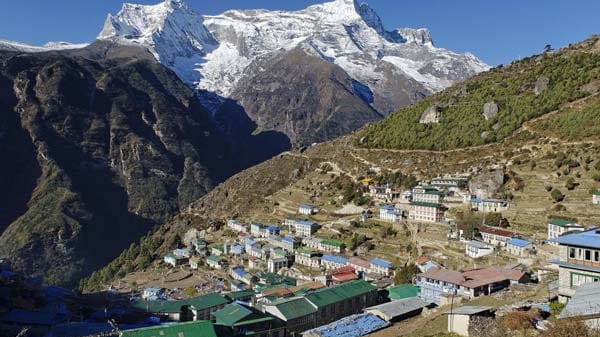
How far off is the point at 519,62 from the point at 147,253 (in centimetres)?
7404

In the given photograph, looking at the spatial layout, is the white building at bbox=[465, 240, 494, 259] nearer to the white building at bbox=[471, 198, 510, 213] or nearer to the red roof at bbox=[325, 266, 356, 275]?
the white building at bbox=[471, 198, 510, 213]

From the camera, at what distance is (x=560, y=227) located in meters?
40.5

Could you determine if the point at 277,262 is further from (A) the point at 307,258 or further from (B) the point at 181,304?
(B) the point at 181,304

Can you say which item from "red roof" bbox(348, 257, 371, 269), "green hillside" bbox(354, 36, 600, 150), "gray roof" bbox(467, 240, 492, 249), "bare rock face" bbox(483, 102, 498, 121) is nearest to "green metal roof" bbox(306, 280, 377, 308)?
"red roof" bbox(348, 257, 371, 269)

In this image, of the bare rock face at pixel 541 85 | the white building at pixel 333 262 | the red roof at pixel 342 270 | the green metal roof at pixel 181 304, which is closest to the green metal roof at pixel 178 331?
the green metal roof at pixel 181 304

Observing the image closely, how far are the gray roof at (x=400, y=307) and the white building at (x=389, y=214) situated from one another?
20934 millimetres

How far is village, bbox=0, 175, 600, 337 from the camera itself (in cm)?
2597

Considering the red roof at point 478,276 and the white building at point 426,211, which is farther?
the white building at point 426,211

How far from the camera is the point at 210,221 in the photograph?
89438 mm

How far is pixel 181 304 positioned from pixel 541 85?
58.0 meters

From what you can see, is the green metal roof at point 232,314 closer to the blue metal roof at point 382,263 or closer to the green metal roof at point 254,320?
the green metal roof at point 254,320

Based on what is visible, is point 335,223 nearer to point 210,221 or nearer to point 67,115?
point 210,221

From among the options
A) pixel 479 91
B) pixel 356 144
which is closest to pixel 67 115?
pixel 356 144

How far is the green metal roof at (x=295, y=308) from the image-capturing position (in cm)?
3631
